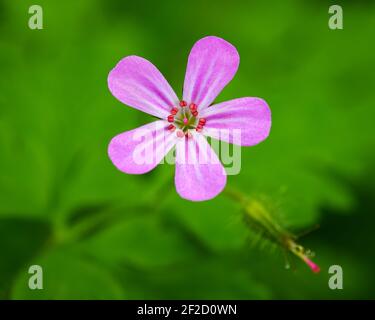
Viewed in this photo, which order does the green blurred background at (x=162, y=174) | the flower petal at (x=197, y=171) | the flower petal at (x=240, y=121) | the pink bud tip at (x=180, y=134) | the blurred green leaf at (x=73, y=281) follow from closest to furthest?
the flower petal at (x=197, y=171)
the flower petal at (x=240, y=121)
the pink bud tip at (x=180, y=134)
the blurred green leaf at (x=73, y=281)
the green blurred background at (x=162, y=174)

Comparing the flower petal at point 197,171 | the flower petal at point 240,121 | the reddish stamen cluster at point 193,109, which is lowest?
the flower petal at point 197,171

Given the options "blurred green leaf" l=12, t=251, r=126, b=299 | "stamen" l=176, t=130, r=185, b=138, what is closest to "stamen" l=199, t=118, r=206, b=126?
"stamen" l=176, t=130, r=185, b=138

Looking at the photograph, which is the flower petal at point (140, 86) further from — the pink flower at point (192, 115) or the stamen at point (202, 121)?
the stamen at point (202, 121)

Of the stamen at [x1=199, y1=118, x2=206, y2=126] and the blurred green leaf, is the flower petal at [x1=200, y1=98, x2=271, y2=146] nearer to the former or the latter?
the stamen at [x1=199, y1=118, x2=206, y2=126]

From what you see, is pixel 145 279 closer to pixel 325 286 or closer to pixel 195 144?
pixel 195 144

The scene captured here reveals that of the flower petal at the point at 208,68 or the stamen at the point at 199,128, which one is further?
the stamen at the point at 199,128

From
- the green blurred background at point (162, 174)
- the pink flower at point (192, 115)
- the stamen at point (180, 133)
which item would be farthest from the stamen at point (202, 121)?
the green blurred background at point (162, 174)
